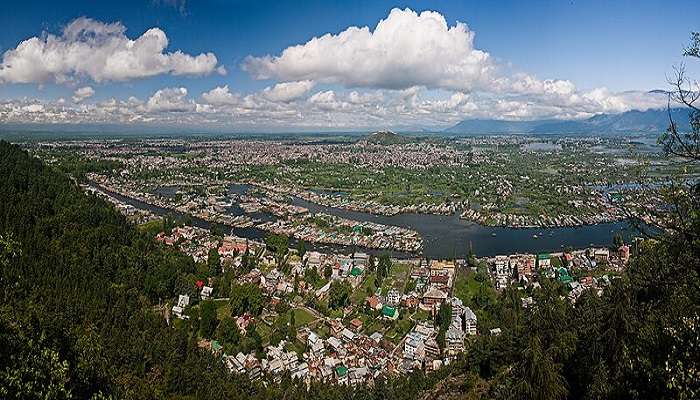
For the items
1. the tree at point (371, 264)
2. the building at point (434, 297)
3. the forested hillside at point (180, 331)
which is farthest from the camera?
the tree at point (371, 264)

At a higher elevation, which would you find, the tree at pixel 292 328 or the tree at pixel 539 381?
the tree at pixel 539 381

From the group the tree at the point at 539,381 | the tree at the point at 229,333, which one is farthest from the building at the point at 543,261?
the tree at the point at 539,381

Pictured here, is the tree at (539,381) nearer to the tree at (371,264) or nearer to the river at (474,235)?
the tree at (371,264)

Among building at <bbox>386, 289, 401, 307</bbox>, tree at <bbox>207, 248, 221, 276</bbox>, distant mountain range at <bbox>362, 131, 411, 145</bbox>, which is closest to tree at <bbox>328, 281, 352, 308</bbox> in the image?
building at <bbox>386, 289, 401, 307</bbox>

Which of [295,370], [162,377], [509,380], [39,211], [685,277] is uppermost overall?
[685,277]

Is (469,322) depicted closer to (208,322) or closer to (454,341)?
(454,341)

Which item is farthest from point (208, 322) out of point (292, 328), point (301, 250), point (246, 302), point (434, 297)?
point (301, 250)

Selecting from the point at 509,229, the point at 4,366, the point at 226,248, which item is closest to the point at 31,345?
the point at 4,366

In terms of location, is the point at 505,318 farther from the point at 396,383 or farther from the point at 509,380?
the point at 509,380
